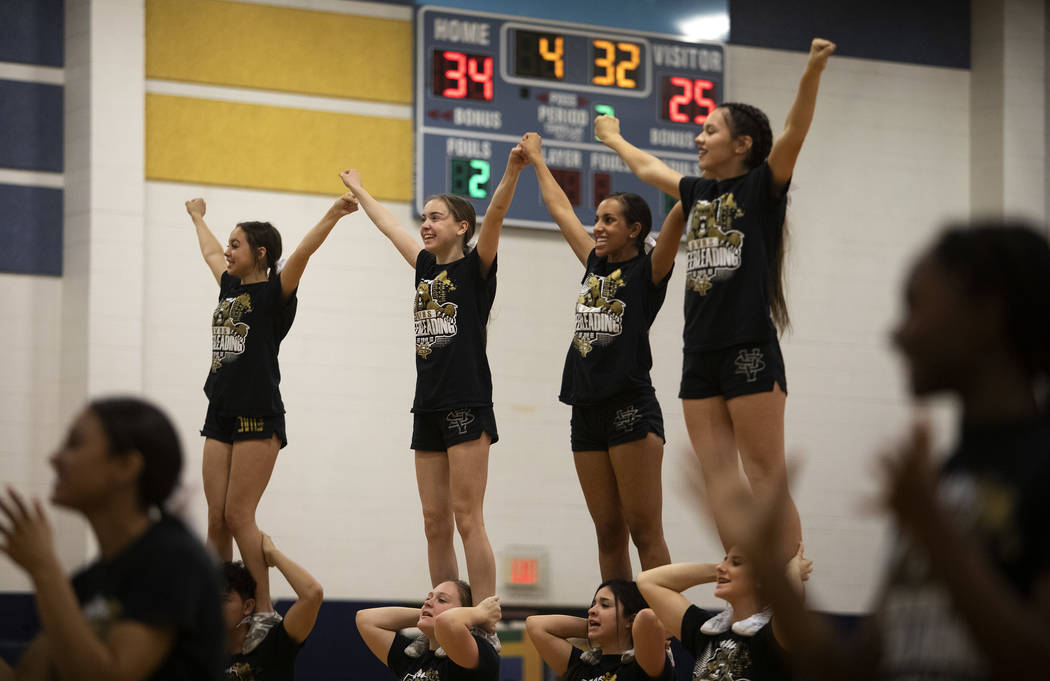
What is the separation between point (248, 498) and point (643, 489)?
1809mm

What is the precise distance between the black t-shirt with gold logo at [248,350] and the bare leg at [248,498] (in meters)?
0.17

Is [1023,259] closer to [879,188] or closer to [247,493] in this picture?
[247,493]

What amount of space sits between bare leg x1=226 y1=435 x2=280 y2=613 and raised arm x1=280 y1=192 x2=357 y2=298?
0.75m

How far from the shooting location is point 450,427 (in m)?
5.34

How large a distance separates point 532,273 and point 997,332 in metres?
6.93

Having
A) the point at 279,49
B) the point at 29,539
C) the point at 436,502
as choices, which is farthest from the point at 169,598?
the point at 279,49

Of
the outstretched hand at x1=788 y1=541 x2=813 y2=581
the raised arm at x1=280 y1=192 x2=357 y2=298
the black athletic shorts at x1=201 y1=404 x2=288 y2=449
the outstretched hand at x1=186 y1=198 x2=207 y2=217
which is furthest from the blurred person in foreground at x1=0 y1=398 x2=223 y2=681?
the outstretched hand at x1=186 y1=198 x2=207 y2=217

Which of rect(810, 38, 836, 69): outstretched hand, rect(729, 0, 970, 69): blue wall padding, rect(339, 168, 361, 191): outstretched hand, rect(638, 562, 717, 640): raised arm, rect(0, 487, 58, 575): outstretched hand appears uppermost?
rect(729, 0, 970, 69): blue wall padding

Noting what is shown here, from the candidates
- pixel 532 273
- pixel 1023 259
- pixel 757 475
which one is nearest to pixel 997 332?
pixel 1023 259

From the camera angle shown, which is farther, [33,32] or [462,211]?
[33,32]

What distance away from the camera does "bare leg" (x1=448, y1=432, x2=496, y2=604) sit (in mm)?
5289

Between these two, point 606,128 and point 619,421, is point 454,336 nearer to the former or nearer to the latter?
point 619,421

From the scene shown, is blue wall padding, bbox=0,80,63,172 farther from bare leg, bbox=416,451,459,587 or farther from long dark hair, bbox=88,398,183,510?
long dark hair, bbox=88,398,183,510

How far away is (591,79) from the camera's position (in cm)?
869
